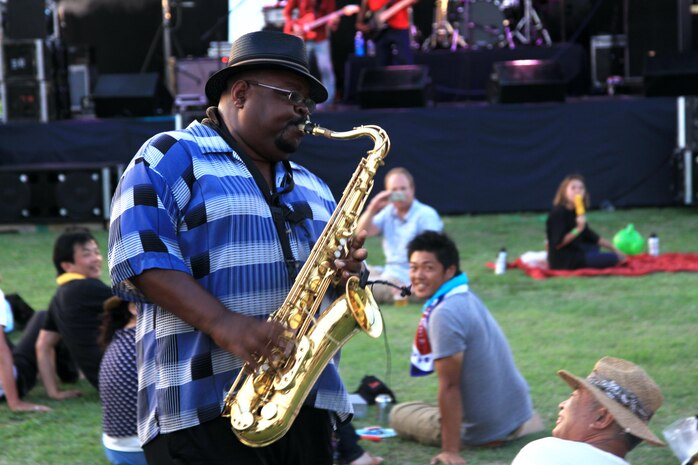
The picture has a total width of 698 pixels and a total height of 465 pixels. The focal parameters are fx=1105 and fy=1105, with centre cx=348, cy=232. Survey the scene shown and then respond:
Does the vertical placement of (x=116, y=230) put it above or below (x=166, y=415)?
above

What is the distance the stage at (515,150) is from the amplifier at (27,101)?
1.19m

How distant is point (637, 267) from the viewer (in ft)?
38.6

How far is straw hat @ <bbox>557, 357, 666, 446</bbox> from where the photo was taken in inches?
142

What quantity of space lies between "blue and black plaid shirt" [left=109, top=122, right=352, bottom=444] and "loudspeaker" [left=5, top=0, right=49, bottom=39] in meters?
14.0

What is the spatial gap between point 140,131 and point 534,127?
5.45 m

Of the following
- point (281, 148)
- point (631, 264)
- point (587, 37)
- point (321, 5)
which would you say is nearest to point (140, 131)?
point (321, 5)

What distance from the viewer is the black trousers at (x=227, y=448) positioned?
326cm

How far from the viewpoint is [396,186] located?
1045cm

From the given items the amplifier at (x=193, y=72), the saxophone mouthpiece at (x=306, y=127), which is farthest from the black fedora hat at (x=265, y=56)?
the amplifier at (x=193, y=72)

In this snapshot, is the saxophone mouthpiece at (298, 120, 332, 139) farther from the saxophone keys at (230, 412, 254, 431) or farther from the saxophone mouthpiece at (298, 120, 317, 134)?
the saxophone keys at (230, 412, 254, 431)

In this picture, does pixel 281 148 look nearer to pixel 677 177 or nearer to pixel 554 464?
pixel 554 464

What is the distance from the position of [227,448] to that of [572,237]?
343 inches

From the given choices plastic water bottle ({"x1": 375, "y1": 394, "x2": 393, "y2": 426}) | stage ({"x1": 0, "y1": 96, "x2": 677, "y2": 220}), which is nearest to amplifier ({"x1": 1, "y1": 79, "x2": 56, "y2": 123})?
stage ({"x1": 0, "y1": 96, "x2": 677, "y2": 220})

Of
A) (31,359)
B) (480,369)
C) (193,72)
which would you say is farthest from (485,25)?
(480,369)
